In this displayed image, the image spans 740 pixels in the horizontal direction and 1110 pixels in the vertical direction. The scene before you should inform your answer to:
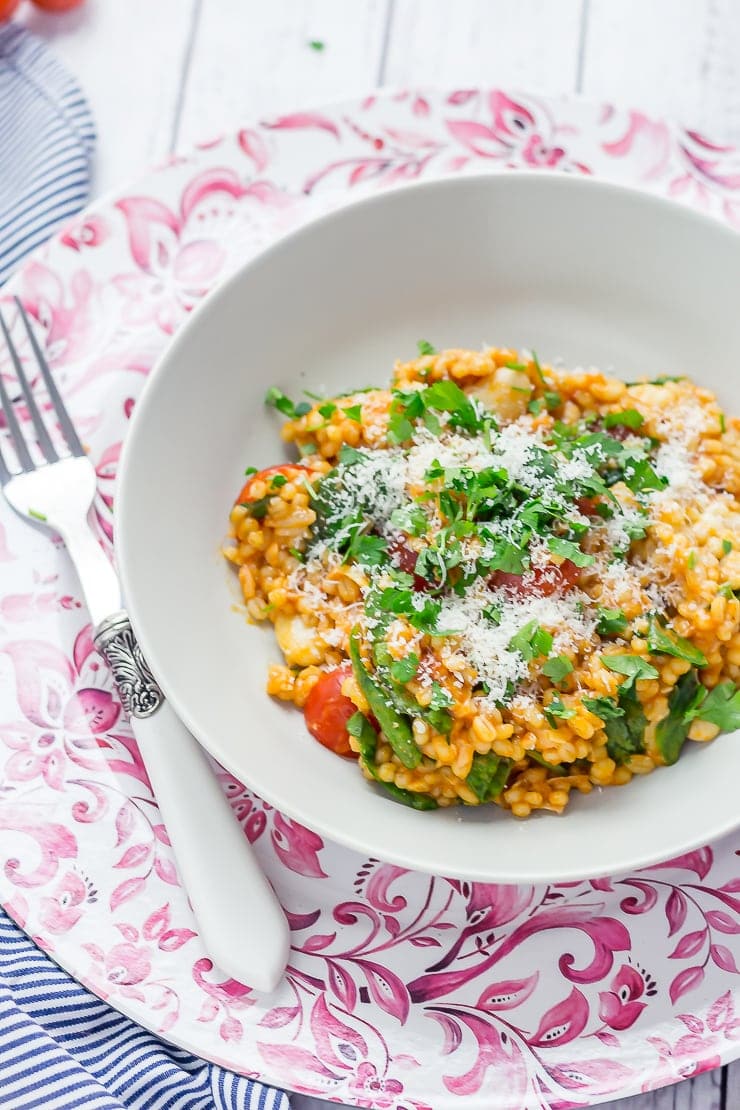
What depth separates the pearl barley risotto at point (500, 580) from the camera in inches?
116

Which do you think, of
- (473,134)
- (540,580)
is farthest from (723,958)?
(473,134)

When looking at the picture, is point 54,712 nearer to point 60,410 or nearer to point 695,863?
point 60,410

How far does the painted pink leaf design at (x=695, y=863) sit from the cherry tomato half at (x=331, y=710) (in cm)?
98

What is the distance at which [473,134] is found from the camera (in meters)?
4.03

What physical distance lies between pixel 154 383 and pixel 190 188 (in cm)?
115

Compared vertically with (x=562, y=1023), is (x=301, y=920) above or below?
above

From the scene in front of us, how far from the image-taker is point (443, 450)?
323 centimetres

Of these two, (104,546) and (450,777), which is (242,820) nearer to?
(450,777)

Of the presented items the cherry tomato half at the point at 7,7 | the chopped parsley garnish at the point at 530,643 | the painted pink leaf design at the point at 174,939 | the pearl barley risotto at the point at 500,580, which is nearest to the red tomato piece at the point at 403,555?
the pearl barley risotto at the point at 500,580

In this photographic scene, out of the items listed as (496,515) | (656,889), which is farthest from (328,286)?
(656,889)

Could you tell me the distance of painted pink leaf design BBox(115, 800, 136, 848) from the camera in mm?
3199

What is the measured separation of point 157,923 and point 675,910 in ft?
4.87

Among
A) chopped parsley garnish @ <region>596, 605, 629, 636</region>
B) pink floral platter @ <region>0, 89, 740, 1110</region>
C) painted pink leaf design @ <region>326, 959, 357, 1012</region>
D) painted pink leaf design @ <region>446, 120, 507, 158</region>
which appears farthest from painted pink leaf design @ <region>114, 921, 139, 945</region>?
painted pink leaf design @ <region>446, 120, 507, 158</region>

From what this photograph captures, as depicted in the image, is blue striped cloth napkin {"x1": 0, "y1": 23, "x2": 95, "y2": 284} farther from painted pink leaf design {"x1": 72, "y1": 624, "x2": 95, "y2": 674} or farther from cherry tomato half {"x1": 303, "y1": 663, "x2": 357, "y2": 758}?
cherry tomato half {"x1": 303, "y1": 663, "x2": 357, "y2": 758}
